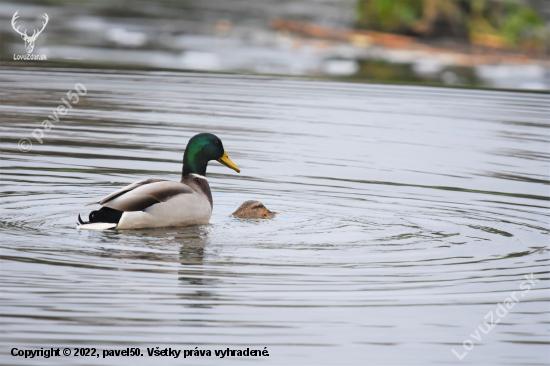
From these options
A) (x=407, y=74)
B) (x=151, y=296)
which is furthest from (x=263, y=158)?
(x=407, y=74)

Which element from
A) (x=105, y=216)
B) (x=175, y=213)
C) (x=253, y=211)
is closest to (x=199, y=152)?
(x=253, y=211)

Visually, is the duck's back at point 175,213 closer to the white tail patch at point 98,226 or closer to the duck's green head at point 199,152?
the white tail patch at point 98,226

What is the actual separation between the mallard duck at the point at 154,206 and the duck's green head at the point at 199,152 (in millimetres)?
115

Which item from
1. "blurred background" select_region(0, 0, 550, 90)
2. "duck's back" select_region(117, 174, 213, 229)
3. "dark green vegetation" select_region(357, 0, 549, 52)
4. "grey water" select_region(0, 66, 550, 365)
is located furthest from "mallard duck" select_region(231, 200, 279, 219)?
"dark green vegetation" select_region(357, 0, 549, 52)

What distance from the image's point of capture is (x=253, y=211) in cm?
900

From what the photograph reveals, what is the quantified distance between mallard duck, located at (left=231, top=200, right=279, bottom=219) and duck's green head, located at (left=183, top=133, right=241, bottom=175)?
2.03ft

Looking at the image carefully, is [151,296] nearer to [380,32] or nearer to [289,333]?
[289,333]

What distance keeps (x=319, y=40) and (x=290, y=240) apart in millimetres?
16554

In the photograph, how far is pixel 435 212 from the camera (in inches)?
383

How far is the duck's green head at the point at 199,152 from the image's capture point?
30.7ft

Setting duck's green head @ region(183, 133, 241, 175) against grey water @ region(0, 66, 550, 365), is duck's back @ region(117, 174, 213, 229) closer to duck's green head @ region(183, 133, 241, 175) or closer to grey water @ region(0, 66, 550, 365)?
grey water @ region(0, 66, 550, 365)

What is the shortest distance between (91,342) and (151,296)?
90cm

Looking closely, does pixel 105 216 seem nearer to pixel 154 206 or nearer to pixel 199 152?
pixel 154 206

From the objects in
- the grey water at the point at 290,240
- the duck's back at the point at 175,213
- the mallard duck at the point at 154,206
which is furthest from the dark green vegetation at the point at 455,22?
the duck's back at the point at 175,213
